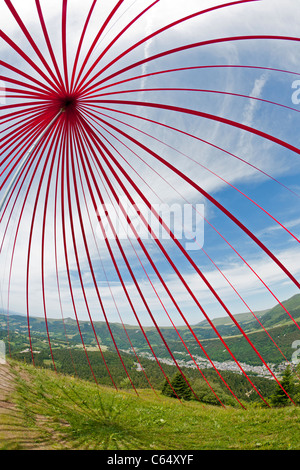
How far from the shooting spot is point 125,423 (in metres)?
15.8

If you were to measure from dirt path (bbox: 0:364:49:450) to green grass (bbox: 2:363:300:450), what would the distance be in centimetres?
24

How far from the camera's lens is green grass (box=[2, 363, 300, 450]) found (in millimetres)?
12120

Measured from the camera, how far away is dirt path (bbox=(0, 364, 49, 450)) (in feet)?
30.7

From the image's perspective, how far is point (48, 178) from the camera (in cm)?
1352

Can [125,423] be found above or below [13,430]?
below

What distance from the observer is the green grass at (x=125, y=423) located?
1212 cm

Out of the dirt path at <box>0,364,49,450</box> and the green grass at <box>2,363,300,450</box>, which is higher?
the dirt path at <box>0,364,49,450</box>

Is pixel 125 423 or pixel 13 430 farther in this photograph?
pixel 125 423

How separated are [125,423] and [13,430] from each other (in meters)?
7.93

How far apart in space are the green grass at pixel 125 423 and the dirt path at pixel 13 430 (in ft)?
0.79

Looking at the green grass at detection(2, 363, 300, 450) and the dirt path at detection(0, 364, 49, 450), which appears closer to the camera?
the dirt path at detection(0, 364, 49, 450)
